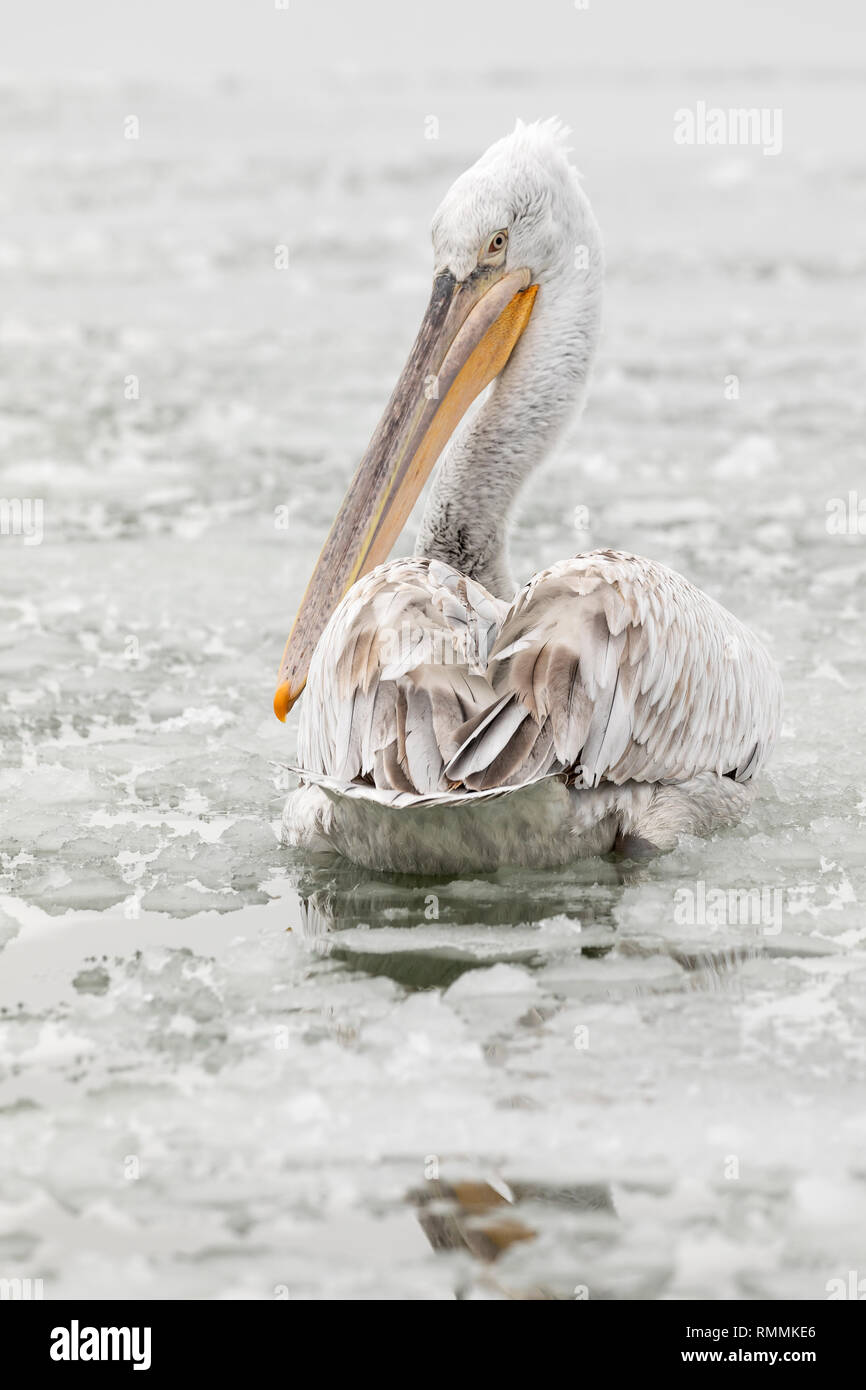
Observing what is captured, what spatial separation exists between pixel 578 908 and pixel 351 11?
2468 centimetres

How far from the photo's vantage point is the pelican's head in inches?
152

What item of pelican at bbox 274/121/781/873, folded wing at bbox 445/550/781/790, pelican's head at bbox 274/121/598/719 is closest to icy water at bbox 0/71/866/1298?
pelican at bbox 274/121/781/873

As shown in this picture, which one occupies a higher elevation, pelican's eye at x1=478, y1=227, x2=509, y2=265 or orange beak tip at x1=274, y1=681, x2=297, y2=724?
pelican's eye at x1=478, y1=227, x2=509, y2=265

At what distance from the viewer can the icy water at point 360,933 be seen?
2.30 metres

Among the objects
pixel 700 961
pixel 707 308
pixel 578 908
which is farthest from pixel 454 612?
pixel 707 308

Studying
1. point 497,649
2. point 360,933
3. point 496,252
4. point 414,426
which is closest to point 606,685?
point 497,649

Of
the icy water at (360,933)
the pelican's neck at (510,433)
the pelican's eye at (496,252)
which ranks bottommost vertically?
the icy water at (360,933)

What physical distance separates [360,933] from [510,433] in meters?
1.56

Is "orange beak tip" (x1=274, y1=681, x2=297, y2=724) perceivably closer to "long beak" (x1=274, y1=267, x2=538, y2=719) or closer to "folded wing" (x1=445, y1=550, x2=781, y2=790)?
"long beak" (x1=274, y1=267, x2=538, y2=719)

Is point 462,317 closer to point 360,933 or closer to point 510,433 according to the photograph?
point 510,433

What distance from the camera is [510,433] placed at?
4.21m

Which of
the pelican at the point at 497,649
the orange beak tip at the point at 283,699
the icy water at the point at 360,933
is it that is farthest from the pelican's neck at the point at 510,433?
the orange beak tip at the point at 283,699

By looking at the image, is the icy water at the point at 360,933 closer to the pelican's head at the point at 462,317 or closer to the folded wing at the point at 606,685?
the folded wing at the point at 606,685

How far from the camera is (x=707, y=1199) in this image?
235cm
